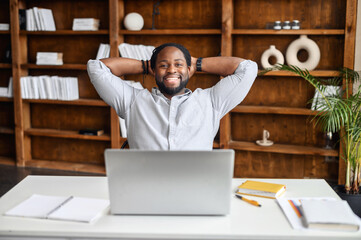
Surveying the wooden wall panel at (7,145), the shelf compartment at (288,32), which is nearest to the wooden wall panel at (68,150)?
the wooden wall panel at (7,145)

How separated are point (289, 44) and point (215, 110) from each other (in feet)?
6.49

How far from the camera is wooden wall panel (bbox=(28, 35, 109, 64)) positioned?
4.36 meters

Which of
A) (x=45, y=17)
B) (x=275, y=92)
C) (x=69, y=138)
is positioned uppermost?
(x=45, y=17)

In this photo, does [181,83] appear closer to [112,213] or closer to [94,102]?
[112,213]

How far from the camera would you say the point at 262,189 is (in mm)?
1622

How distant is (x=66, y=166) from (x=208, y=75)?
6.14ft

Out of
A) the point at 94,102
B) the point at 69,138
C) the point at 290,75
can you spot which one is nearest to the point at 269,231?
the point at 290,75

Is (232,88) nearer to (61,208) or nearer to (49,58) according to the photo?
(61,208)

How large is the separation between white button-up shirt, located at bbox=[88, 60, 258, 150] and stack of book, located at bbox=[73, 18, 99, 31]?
205 centimetres

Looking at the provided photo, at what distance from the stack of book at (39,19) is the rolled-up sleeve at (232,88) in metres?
2.75

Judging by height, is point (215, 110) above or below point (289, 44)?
below

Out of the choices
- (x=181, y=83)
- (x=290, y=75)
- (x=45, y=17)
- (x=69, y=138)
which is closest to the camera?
(x=181, y=83)

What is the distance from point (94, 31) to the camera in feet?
13.4

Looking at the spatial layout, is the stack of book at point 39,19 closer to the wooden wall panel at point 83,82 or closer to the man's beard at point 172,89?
the wooden wall panel at point 83,82
